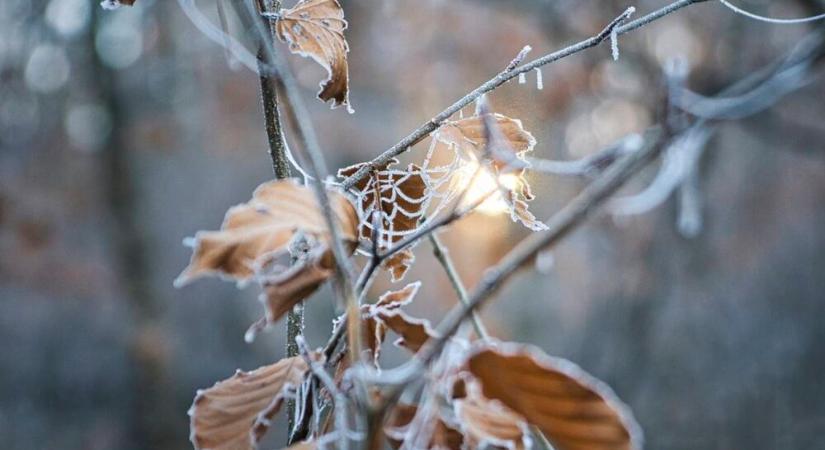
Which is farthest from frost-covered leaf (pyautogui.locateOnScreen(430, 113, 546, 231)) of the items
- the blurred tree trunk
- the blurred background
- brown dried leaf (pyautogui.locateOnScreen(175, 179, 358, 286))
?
the blurred tree trunk

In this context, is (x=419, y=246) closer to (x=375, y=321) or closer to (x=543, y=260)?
(x=375, y=321)

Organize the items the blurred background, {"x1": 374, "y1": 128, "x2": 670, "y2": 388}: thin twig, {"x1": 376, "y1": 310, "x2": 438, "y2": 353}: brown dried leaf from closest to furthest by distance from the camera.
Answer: {"x1": 374, "y1": 128, "x2": 670, "y2": 388}: thin twig < {"x1": 376, "y1": 310, "x2": 438, "y2": 353}: brown dried leaf < the blurred background

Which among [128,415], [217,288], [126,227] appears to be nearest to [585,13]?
[126,227]

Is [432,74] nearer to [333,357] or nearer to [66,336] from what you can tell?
[66,336]

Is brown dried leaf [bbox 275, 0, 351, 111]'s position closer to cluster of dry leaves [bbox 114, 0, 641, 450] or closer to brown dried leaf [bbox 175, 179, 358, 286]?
cluster of dry leaves [bbox 114, 0, 641, 450]

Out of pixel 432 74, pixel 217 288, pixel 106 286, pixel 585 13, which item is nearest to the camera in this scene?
pixel 585 13

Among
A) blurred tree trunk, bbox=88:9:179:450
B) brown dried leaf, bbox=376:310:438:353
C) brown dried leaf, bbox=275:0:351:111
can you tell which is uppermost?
brown dried leaf, bbox=275:0:351:111
